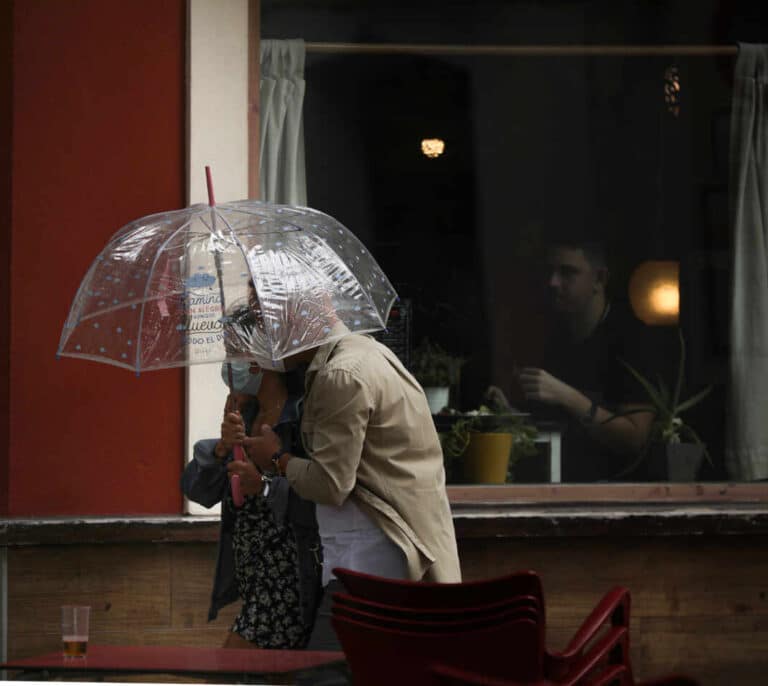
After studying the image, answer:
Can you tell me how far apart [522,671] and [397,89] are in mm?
3846

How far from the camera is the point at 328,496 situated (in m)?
4.23

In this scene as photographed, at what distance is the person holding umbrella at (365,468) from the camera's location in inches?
166

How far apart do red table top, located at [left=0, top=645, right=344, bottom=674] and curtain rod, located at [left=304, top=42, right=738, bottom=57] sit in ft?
11.0

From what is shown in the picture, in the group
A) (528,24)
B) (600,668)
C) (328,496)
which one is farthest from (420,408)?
(528,24)

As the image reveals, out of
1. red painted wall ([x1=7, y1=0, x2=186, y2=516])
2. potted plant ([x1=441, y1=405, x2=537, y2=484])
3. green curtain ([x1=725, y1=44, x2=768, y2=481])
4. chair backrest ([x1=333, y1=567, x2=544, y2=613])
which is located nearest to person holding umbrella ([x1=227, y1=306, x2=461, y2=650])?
chair backrest ([x1=333, y1=567, x2=544, y2=613])

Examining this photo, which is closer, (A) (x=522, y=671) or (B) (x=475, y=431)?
(A) (x=522, y=671)

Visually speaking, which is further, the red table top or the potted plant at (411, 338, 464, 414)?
the potted plant at (411, 338, 464, 414)

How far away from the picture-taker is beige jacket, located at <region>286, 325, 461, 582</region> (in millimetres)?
4215

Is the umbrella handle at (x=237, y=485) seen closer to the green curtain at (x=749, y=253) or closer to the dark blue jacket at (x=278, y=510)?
the dark blue jacket at (x=278, y=510)

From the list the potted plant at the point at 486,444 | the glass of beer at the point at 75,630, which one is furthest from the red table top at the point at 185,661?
the potted plant at the point at 486,444

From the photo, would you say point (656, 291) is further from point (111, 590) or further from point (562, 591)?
point (111, 590)

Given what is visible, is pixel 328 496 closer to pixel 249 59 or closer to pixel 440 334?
pixel 440 334

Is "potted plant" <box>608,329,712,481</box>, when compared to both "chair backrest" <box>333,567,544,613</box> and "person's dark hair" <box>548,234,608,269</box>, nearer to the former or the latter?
"person's dark hair" <box>548,234,608,269</box>

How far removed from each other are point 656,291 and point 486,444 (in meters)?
1.11
